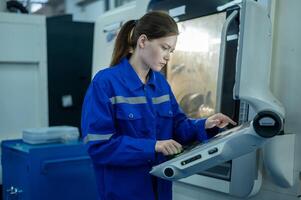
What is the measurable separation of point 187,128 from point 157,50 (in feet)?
1.29

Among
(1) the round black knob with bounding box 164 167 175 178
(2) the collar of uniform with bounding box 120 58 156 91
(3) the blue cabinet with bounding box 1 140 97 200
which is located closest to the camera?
(1) the round black knob with bounding box 164 167 175 178

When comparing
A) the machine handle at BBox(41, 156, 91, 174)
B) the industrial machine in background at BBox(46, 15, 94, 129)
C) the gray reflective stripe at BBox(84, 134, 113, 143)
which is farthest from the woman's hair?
the industrial machine in background at BBox(46, 15, 94, 129)

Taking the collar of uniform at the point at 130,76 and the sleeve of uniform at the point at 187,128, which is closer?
the collar of uniform at the point at 130,76

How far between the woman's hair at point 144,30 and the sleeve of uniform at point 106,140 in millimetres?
224

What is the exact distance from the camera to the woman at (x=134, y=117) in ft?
4.26

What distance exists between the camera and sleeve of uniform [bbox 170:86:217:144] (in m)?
1.53

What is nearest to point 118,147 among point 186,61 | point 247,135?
point 247,135

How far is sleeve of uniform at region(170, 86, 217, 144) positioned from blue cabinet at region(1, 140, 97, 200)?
0.95 m

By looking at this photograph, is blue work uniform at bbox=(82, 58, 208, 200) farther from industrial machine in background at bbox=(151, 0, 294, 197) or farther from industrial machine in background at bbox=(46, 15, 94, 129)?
industrial machine in background at bbox=(46, 15, 94, 129)

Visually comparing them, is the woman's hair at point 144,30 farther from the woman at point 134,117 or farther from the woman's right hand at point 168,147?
the woman's right hand at point 168,147

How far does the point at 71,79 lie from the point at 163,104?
188 centimetres

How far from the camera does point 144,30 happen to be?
1.39m

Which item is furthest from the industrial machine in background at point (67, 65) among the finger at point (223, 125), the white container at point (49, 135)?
the finger at point (223, 125)

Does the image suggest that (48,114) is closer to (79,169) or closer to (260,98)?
(79,169)
